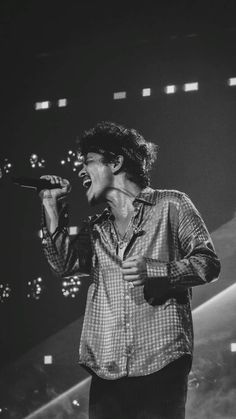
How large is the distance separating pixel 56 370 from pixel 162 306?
4.28 ft

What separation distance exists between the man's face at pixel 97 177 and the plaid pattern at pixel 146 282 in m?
0.10

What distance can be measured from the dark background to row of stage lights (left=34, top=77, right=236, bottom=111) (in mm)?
19

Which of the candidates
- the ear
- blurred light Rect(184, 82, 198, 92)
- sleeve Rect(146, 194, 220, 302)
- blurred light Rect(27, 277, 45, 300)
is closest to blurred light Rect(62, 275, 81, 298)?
blurred light Rect(27, 277, 45, 300)

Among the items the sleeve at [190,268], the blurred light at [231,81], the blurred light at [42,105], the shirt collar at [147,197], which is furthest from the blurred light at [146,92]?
the sleeve at [190,268]

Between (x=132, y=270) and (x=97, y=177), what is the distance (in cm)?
49

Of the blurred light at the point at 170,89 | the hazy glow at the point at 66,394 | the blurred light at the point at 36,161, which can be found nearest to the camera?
the hazy glow at the point at 66,394

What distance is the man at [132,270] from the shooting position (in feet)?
5.25

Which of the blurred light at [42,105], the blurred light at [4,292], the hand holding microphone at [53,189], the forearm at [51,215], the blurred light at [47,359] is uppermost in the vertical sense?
the blurred light at [42,105]

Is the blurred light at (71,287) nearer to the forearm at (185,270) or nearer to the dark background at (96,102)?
the dark background at (96,102)

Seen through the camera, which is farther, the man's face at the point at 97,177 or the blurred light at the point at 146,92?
the blurred light at the point at 146,92

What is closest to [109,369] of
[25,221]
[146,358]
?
[146,358]

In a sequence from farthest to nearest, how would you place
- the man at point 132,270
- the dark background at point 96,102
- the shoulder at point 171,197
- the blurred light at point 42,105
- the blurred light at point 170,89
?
the blurred light at point 42,105, the blurred light at point 170,89, the dark background at point 96,102, the shoulder at point 171,197, the man at point 132,270

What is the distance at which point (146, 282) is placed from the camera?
1.61 metres

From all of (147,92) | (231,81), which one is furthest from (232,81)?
(147,92)
